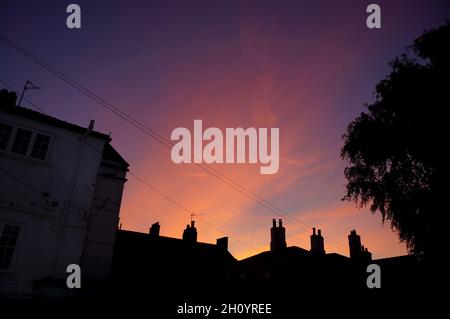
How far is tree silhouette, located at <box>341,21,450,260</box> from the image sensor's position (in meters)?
18.0

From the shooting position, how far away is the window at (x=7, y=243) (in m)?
16.7

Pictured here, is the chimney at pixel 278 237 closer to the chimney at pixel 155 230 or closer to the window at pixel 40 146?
the chimney at pixel 155 230

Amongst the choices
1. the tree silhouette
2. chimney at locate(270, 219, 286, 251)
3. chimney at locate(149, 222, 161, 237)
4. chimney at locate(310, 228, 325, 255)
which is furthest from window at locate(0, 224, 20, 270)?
chimney at locate(310, 228, 325, 255)

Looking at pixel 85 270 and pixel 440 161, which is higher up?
pixel 440 161

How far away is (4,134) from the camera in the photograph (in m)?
18.2

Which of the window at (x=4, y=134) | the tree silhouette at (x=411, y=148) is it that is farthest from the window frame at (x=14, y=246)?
the tree silhouette at (x=411, y=148)

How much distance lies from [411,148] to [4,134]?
22046 millimetres

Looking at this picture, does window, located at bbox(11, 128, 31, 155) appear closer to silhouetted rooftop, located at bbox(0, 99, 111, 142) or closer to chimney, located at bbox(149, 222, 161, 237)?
silhouetted rooftop, located at bbox(0, 99, 111, 142)

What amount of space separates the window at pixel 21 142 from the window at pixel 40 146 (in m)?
0.38
